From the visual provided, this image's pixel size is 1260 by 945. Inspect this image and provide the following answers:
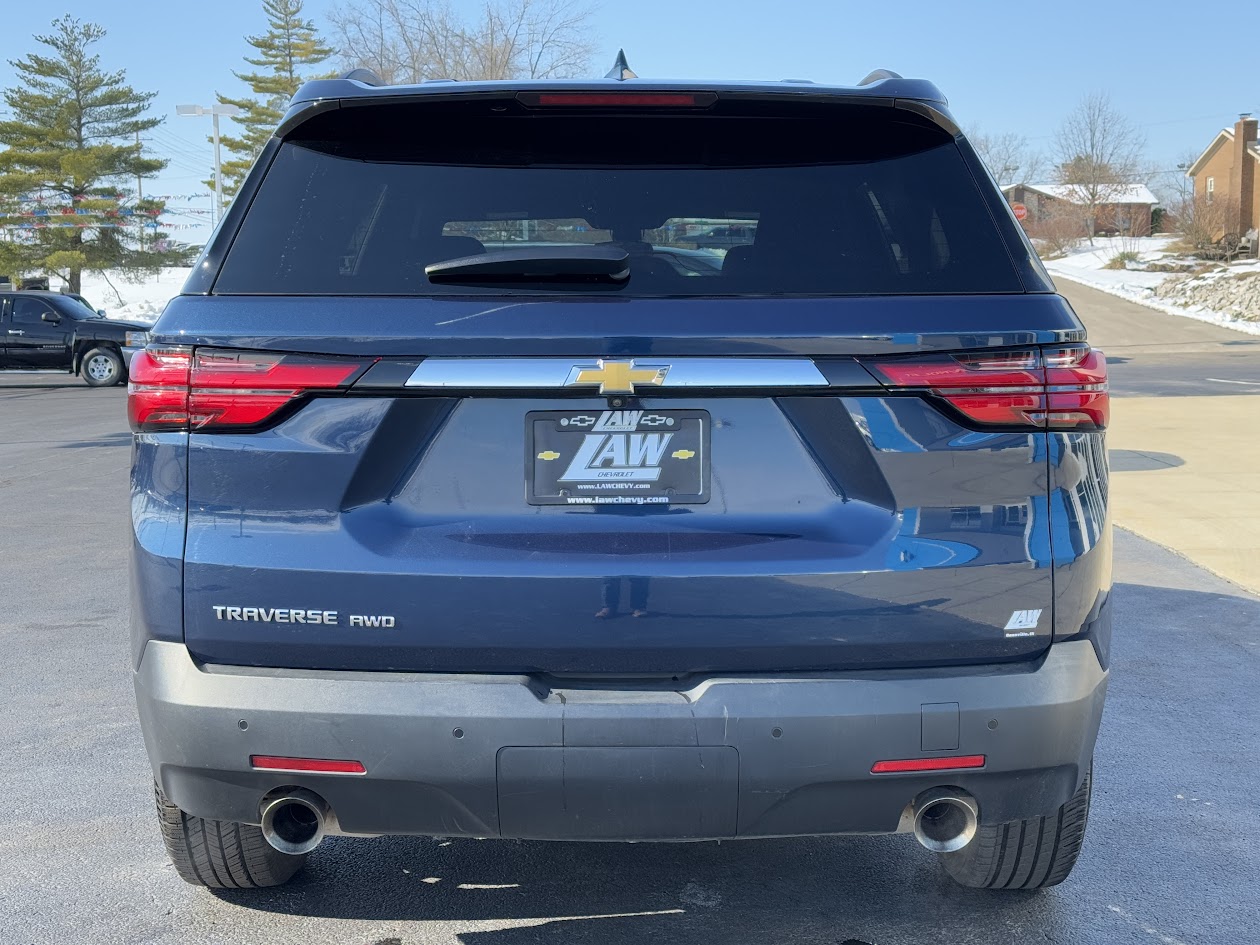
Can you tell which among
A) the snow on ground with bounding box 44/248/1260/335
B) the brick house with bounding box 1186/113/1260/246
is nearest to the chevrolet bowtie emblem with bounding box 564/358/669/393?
the snow on ground with bounding box 44/248/1260/335

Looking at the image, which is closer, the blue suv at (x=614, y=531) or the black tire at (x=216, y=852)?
the blue suv at (x=614, y=531)

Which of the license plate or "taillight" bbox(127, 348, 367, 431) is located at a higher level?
"taillight" bbox(127, 348, 367, 431)

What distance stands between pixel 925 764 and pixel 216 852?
1708mm

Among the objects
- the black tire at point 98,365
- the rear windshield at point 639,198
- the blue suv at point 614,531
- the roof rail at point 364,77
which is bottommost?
the black tire at point 98,365

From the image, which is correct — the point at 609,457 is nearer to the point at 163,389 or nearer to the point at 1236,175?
the point at 163,389

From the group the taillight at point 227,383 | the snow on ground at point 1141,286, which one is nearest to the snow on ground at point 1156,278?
the snow on ground at point 1141,286

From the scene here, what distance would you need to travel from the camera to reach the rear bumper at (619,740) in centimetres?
238

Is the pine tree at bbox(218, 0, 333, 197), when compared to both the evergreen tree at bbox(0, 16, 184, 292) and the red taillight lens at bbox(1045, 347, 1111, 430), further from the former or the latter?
the red taillight lens at bbox(1045, 347, 1111, 430)

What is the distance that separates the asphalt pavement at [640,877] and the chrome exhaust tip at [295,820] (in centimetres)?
50

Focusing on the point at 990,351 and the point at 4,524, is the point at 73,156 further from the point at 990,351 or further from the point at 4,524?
the point at 990,351

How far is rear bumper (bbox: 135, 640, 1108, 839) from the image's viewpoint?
238 centimetres

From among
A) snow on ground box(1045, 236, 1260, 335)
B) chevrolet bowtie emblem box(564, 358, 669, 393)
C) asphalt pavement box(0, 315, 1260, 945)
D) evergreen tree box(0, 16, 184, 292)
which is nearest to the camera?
chevrolet bowtie emblem box(564, 358, 669, 393)

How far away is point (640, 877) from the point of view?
11.3 ft

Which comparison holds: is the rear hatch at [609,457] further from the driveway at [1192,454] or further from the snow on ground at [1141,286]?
the snow on ground at [1141,286]
